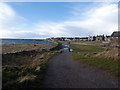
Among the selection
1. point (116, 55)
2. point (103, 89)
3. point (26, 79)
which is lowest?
point (103, 89)

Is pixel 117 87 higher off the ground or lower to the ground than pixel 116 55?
lower

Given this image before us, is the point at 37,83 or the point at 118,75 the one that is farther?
the point at 118,75

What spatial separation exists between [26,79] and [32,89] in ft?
3.05

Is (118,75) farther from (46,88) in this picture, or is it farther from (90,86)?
(46,88)

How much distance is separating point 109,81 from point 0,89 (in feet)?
22.8

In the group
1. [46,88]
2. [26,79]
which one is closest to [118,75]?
[46,88]

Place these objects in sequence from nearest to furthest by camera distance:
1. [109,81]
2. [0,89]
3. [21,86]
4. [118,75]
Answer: [0,89] < [21,86] < [109,81] < [118,75]

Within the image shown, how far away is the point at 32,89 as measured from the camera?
4.62 meters

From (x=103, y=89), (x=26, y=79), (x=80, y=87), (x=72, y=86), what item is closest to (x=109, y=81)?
(x=103, y=89)

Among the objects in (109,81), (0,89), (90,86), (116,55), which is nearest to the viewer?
(0,89)

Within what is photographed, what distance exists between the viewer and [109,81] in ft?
18.6

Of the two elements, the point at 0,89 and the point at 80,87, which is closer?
the point at 0,89

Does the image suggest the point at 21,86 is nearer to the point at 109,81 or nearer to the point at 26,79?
the point at 26,79

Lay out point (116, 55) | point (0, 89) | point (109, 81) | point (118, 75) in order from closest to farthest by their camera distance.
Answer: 1. point (0, 89)
2. point (109, 81)
3. point (118, 75)
4. point (116, 55)
